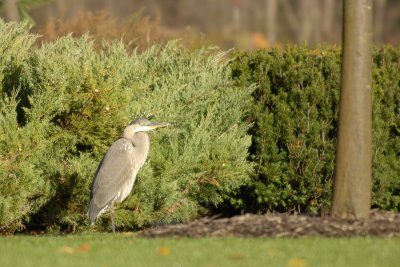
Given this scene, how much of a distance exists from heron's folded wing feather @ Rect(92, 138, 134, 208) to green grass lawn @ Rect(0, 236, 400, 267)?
2.04 meters

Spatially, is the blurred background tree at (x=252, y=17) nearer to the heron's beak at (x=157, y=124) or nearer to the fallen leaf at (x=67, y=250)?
the heron's beak at (x=157, y=124)

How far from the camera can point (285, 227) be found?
10.0m

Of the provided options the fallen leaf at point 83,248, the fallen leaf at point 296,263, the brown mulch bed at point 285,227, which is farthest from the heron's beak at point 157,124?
the fallen leaf at point 296,263

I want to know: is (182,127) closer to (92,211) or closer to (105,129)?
(105,129)

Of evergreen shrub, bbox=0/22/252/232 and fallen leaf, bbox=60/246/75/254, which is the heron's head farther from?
fallen leaf, bbox=60/246/75/254

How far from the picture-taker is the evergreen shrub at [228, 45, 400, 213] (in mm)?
13469

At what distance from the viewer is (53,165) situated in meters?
12.6

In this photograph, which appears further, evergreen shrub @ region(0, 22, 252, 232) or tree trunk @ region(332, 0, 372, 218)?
evergreen shrub @ region(0, 22, 252, 232)

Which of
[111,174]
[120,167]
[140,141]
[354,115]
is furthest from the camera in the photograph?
[140,141]

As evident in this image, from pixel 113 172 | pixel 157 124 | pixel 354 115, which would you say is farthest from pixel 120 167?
pixel 354 115

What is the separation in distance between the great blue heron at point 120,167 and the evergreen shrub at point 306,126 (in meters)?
2.00

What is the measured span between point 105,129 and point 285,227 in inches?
139

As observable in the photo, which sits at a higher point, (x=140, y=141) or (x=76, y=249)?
(x=140, y=141)

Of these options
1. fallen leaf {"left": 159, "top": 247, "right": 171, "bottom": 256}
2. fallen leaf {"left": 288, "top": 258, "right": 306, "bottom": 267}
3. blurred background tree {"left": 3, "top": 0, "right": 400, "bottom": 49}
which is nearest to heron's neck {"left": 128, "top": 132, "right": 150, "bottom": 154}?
fallen leaf {"left": 159, "top": 247, "right": 171, "bottom": 256}
